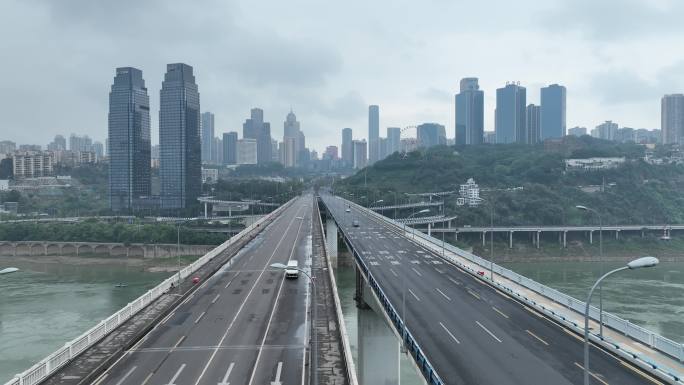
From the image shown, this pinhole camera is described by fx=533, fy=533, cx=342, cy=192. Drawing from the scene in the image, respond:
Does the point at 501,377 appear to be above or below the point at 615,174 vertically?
below

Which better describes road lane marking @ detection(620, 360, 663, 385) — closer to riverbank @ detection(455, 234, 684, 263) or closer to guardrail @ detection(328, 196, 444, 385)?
guardrail @ detection(328, 196, 444, 385)

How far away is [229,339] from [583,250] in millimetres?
114356

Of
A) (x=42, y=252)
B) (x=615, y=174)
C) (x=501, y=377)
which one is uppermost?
(x=615, y=174)

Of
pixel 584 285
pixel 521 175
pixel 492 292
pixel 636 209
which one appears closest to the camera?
pixel 492 292

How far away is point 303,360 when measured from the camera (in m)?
24.3

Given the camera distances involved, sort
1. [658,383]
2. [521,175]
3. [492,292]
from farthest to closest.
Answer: [521,175], [492,292], [658,383]

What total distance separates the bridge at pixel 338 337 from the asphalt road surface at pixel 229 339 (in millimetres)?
81

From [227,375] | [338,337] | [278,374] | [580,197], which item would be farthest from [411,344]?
[580,197]

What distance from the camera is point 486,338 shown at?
90.9 feet

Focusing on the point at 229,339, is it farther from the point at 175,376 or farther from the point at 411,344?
the point at 411,344

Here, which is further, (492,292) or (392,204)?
(392,204)

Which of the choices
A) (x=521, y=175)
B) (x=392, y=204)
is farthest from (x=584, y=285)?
(x=521, y=175)

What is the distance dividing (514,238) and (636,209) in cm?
4119

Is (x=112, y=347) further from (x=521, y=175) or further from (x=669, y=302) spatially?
(x=521, y=175)
